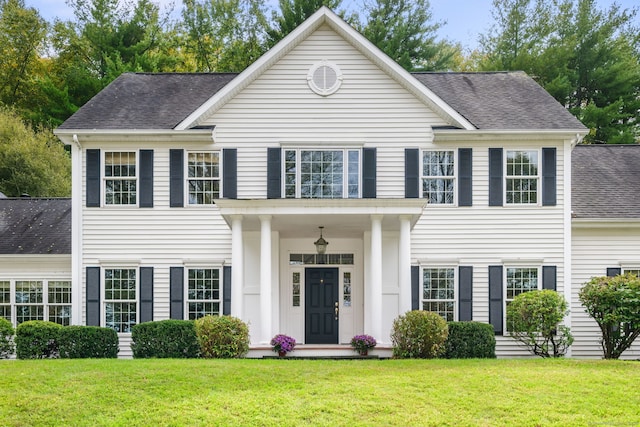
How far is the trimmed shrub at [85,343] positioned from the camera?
15.1 meters

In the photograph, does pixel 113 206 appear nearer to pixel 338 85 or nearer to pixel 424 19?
pixel 338 85

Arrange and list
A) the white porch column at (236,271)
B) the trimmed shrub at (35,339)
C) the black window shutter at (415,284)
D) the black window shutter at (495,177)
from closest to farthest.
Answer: the trimmed shrub at (35,339), the white porch column at (236,271), the black window shutter at (415,284), the black window shutter at (495,177)

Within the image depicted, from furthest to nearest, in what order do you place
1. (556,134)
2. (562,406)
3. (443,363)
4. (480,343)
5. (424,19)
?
1. (424,19)
2. (556,134)
3. (480,343)
4. (443,363)
5. (562,406)

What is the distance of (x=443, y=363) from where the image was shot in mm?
13320

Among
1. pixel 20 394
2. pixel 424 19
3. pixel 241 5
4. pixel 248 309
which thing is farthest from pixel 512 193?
pixel 241 5

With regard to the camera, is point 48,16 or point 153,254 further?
point 48,16

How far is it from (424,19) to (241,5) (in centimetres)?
1025

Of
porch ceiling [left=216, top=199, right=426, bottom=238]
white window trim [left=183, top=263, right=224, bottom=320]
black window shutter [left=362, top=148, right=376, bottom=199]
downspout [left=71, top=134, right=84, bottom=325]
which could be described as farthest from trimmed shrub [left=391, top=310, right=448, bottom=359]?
downspout [left=71, top=134, right=84, bottom=325]

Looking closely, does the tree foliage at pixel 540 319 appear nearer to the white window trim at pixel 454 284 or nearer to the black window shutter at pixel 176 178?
the white window trim at pixel 454 284

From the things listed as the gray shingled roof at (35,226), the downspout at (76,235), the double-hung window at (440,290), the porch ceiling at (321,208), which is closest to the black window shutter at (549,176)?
the double-hung window at (440,290)

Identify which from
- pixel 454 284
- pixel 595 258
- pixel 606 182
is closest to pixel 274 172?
pixel 454 284

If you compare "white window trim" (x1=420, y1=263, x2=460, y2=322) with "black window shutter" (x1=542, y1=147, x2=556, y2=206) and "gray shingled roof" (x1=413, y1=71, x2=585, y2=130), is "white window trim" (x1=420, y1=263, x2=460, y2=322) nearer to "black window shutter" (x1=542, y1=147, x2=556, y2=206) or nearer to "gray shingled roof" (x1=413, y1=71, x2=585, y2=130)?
"black window shutter" (x1=542, y1=147, x2=556, y2=206)

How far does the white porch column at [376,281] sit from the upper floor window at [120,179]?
6.27 metres

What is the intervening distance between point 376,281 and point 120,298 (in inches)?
257
